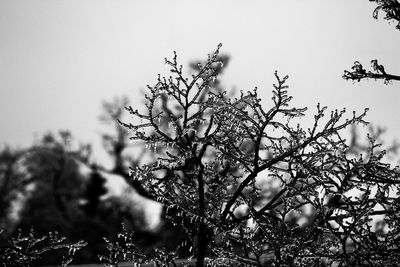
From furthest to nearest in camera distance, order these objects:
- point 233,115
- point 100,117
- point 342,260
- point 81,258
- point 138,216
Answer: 1. point 138,216
2. point 81,258
3. point 100,117
4. point 233,115
5. point 342,260

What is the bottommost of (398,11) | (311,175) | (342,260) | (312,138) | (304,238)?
(342,260)

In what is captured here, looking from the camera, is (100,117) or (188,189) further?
(100,117)

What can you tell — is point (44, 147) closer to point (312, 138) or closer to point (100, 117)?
point (100, 117)

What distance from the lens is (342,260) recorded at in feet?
14.1

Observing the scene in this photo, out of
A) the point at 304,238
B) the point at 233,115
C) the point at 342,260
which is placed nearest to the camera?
the point at 342,260

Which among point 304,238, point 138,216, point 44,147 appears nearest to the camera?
point 304,238

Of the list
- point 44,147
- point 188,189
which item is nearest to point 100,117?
point 44,147

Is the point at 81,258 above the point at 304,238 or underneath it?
above

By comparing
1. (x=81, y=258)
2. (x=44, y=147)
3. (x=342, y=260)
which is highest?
(x=44, y=147)

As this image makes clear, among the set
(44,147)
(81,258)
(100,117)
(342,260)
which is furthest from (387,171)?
(44,147)

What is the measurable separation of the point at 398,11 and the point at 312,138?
252 cm

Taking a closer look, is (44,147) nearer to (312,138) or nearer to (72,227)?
(72,227)

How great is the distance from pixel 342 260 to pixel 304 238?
0.51 m

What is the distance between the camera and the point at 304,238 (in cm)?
459
